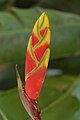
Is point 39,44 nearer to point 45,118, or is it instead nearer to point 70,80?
point 45,118

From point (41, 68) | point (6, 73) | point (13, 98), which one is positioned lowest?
point (6, 73)

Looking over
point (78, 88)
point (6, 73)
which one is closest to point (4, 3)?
point (6, 73)

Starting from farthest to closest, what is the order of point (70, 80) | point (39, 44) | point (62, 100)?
1. point (70, 80)
2. point (62, 100)
3. point (39, 44)

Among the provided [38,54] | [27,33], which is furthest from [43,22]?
[27,33]

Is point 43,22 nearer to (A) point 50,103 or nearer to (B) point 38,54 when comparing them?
(B) point 38,54

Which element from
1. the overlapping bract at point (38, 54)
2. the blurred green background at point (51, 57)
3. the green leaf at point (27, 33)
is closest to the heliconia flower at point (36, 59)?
the overlapping bract at point (38, 54)

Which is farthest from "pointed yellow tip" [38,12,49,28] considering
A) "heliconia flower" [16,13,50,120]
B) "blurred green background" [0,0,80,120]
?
"blurred green background" [0,0,80,120]

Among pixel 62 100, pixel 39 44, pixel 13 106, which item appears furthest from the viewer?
pixel 62 100
